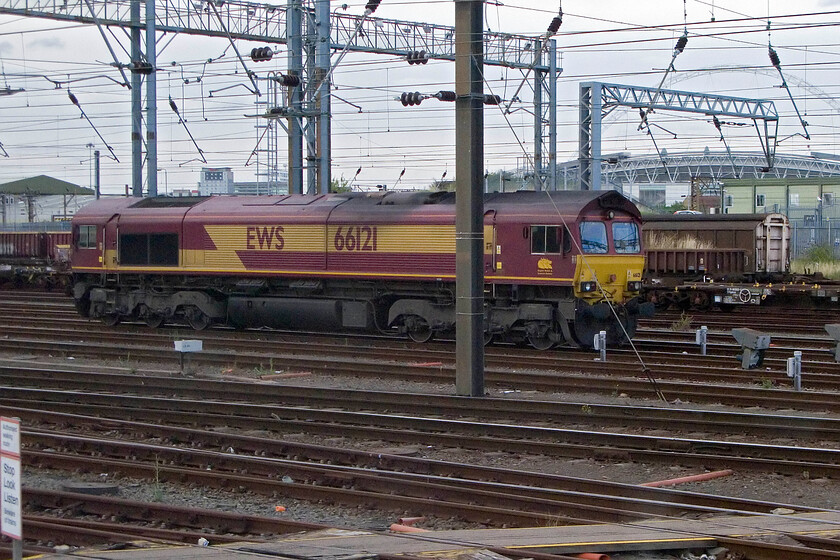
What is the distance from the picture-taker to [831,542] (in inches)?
312

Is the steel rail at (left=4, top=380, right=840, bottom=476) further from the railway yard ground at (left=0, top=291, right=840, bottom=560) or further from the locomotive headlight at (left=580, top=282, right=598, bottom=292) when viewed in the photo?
the locomotive headlight at (left=580, top=282, right=598, bottom=292)

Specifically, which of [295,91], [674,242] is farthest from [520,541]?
[674,242]

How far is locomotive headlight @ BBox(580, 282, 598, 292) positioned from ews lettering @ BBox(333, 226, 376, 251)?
4.70 m

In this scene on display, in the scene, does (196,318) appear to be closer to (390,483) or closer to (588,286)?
(588,286)

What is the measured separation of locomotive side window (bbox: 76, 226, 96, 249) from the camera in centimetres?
2664

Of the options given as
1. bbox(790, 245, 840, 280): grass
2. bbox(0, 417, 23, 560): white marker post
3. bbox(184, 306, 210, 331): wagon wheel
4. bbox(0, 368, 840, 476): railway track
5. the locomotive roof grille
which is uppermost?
the locomotive roof grille

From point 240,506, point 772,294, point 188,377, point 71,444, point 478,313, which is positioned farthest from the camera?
point 772,294

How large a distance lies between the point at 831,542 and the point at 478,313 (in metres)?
8.27

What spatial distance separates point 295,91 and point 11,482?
21.5 metres

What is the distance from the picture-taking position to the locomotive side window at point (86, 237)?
26.6 meters

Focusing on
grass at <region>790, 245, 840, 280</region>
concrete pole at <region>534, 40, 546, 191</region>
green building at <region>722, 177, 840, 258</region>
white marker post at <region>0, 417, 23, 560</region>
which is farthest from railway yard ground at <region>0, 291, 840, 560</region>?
green building at <region>722, 177, 840, 258</region>

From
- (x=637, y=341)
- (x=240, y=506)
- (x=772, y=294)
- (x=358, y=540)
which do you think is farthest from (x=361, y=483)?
(x=772, y=294)

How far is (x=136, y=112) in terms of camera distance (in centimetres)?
3181

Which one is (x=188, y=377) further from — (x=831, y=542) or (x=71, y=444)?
(x=831, y=542)
